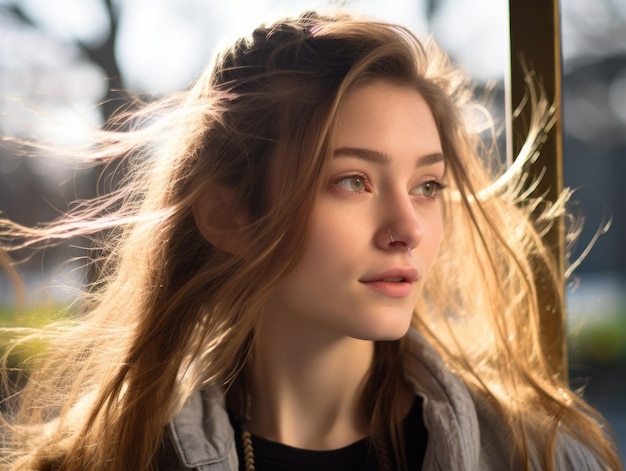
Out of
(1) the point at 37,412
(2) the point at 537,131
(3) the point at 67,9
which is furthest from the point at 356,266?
(3) the point at 67,9

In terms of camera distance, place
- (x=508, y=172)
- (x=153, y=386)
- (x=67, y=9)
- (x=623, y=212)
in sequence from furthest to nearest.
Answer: (x=623, y=212)
(x=67, y=9)
(x=508, y=172)
(x=153, y=386)

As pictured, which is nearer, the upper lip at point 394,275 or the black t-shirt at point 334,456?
the upper lip at point 394,275

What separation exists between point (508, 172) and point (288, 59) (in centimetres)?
46

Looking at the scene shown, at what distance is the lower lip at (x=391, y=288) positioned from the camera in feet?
3.82

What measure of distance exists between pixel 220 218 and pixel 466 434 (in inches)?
20.0

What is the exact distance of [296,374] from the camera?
1325 millimetres

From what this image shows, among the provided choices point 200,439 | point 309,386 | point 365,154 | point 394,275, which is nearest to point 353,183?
point 365,154

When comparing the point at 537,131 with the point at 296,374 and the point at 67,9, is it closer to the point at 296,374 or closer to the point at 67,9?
the point at 296,374

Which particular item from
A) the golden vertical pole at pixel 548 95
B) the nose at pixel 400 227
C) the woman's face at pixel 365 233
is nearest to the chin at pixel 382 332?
the woman's face at pixel 365 233

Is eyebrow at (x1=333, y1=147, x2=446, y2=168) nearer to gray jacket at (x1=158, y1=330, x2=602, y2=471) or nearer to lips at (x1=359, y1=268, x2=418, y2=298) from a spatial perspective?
lips at (x1=359, y1=268, x2=418, y2=298)

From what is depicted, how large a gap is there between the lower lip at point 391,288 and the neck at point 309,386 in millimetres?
164

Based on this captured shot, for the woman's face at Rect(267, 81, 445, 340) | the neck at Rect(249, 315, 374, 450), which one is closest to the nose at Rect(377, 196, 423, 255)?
the woman's face at Rect(267, 81, 445, 340)

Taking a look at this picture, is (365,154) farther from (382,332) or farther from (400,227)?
(382,332)

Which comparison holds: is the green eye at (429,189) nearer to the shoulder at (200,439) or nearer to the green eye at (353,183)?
the green eye at (353,183)
